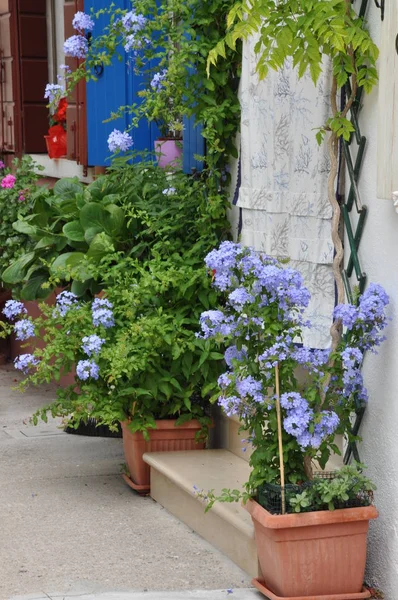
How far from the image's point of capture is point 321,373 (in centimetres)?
457

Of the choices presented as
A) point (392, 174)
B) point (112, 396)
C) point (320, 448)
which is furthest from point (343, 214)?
point (112, 396)

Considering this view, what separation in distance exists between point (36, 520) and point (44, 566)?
653 mm

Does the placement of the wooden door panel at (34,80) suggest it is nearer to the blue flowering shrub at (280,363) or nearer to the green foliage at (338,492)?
the blue flowering shrub at (280,363)

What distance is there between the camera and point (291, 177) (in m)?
5.14

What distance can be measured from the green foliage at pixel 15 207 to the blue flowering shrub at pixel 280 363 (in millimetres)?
3167

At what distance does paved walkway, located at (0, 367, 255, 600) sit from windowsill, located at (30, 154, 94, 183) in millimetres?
2003

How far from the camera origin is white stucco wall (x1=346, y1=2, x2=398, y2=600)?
4297mm

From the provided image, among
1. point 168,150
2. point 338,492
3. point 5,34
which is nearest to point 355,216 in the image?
point 338,492

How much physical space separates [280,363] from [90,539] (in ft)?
4.66

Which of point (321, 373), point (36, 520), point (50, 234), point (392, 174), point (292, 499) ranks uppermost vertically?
point (392, 174)

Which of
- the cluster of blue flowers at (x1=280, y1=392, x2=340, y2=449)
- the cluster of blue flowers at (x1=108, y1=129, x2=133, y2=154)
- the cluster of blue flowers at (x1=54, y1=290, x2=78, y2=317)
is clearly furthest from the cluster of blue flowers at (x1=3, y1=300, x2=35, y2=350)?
the cluster of blue flowers at (x1=280, y1=392, x2=340, y2=449)

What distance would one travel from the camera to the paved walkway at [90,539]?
15.1ft

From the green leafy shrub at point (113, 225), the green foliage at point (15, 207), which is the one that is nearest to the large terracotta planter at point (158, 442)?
the green leafy shrub at point (113, 225)

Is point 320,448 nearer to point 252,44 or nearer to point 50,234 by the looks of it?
point 252,44
